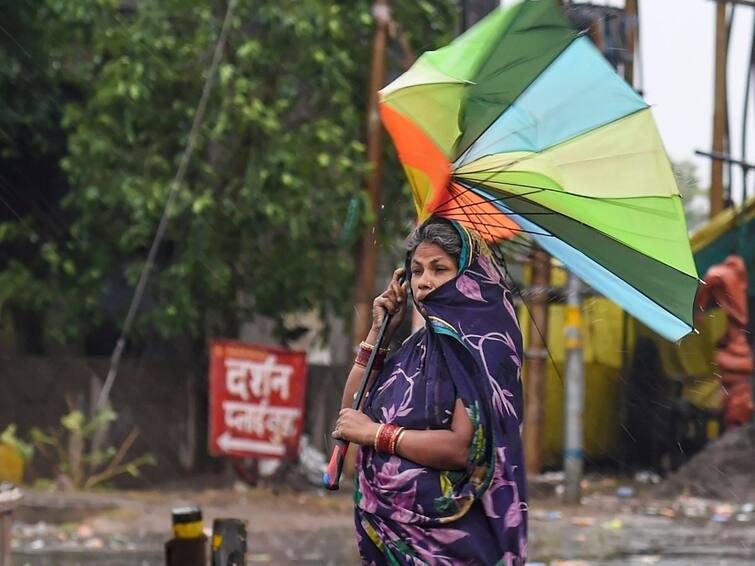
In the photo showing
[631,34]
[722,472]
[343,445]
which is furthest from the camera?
[631,34]

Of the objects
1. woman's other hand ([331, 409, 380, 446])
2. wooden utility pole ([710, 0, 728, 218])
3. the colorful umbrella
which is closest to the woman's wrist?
woman's other hand ([331, 409, 380, 446])

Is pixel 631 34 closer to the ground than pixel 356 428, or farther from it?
farther from it

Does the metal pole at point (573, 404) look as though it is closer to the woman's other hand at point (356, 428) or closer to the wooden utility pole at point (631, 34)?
the wooden utility pole at point (631, 34)

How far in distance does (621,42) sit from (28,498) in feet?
20.7

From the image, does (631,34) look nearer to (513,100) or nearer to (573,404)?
(573,404)

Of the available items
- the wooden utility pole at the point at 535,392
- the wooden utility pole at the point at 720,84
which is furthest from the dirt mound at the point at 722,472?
the wooden utility pole at the point at 720,84

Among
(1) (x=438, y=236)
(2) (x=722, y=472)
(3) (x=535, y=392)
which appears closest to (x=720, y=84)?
(3) (x=535, y=392)

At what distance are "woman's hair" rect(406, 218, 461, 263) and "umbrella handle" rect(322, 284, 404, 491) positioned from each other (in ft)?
0.77

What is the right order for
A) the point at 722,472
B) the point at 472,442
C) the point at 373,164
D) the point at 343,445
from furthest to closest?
the point at 722,472 < the point at 373,164 < the point at 343,445 < the point at 472,442

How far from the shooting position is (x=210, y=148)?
13141 millimetres

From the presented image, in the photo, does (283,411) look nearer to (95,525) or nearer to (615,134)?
(95,525)

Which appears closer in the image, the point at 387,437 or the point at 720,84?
the point at 387,437

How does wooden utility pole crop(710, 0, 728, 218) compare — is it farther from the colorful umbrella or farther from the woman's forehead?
the woman's forehead

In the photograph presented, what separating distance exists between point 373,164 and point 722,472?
4.41 meters
